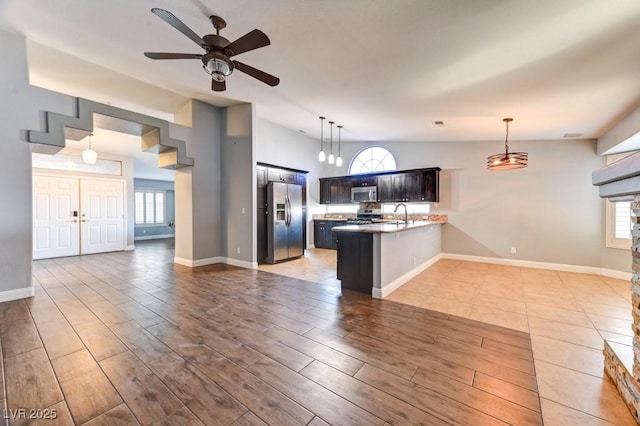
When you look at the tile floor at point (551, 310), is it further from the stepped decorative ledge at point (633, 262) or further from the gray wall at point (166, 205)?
the gray wall at point (166, 205)

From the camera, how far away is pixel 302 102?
4.60 m

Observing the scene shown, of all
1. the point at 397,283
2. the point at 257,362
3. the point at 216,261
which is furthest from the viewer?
the point at 216,261

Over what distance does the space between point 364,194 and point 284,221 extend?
252 centimetres

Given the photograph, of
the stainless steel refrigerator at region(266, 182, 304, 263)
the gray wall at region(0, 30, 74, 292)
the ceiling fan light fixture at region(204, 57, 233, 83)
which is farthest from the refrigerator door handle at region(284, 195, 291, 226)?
the gray wall at region(0, 30, 74, 292)

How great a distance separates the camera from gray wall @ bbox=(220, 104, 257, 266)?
5227 millimetres

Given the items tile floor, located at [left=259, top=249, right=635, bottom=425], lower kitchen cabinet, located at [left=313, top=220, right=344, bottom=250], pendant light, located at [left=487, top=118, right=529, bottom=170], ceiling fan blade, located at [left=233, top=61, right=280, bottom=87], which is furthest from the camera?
lower kitchen cabinet, located at [left=313, top=220, right=344, bottom=250]

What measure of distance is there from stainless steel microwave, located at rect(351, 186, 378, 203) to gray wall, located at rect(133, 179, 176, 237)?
862 cm

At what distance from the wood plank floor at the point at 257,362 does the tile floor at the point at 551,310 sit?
0.54 feet

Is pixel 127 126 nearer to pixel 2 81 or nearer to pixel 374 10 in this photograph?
pixel 2 81

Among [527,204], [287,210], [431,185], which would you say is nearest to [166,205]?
[287,210]

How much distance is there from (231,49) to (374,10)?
4.30 feet

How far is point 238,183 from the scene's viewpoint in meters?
5.46

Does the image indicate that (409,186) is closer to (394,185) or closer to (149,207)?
(394,185)

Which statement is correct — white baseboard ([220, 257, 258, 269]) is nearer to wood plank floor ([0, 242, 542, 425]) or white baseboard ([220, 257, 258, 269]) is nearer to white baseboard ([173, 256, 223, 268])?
white baseboard ([173, 256, 223, 268])
